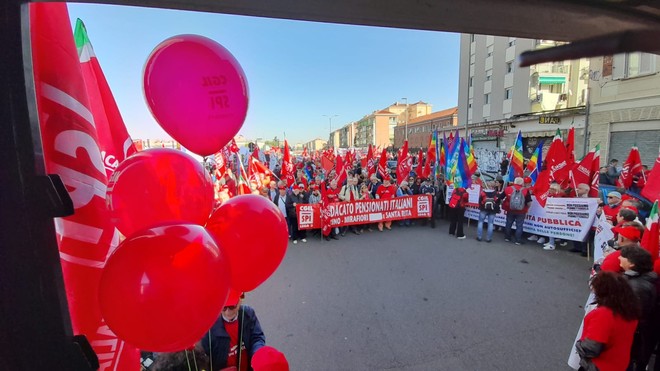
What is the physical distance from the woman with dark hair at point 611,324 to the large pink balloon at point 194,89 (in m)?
3.16

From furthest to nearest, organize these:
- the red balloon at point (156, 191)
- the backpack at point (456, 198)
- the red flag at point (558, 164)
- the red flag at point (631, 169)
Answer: the red flag at point (631, 169), the backpack at point (456, 198), the red flag at point (558, 164), the red balloon at point (156, 191)

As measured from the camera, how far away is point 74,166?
132cm

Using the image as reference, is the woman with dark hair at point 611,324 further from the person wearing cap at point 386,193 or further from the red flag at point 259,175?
the red flag at point 259,175

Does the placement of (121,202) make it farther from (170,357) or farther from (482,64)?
(482,64)

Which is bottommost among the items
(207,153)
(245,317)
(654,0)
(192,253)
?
(245,317)

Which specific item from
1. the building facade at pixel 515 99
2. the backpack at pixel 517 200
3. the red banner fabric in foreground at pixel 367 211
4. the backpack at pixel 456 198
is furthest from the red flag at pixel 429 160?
the building facade at pixel 515 99

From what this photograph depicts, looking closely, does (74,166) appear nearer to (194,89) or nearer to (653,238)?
(194,89)

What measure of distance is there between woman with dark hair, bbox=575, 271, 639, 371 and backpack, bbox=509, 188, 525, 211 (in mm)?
6456

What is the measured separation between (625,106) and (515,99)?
13024mm

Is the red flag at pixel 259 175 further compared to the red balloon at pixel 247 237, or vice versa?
the red flag at pixel 259 175

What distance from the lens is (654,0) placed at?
1.84 m

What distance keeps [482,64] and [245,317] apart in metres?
37.4

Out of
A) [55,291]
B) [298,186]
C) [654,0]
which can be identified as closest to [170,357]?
[55,291]

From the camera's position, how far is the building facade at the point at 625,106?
14.4m
